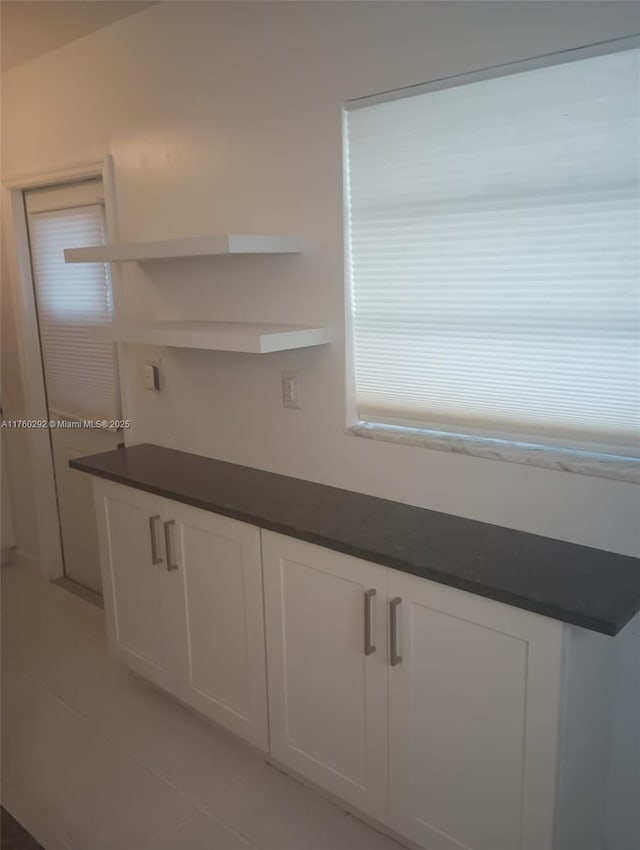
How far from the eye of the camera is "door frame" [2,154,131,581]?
307 cm

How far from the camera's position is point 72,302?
3393 millimetres

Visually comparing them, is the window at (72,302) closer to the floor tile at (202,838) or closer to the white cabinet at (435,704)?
the white cabinet at (435,704)

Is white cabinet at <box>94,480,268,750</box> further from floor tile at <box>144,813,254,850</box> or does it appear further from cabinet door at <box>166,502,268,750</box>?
floor tile at <box>144,813,254,850</box>

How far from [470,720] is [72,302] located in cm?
268

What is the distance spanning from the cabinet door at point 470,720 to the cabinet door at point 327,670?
0.21 feet

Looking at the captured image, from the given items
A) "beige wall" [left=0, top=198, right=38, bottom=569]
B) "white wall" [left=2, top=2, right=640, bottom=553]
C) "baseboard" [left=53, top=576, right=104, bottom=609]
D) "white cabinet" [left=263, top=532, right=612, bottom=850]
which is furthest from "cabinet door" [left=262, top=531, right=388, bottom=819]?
"beige wall" [left=0, top=198, right=38, bottom=569]

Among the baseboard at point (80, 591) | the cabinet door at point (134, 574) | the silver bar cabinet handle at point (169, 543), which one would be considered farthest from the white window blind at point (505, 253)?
the baseboard at point (80, 591)

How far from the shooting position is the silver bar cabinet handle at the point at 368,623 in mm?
1812

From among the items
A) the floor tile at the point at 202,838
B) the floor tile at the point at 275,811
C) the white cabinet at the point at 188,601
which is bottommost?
the floor tile at the point at 202,838

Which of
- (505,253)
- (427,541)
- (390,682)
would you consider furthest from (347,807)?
(505,253)

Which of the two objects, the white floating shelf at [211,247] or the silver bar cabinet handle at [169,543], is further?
the silver bar cabinet handle at [169,543]

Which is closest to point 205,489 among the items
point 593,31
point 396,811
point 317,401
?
point 317,401

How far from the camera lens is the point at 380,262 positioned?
2107mm

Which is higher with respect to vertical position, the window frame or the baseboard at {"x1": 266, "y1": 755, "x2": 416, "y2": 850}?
the window frame
